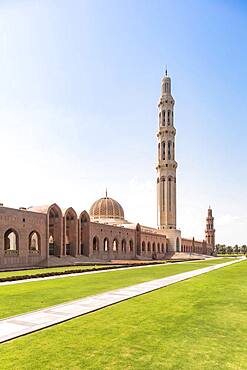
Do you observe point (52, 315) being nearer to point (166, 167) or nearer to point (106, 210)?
point (106, 210)

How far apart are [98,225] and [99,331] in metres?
43.5

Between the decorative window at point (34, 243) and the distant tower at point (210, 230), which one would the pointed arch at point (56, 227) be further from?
the distant tower at point (210, 230)

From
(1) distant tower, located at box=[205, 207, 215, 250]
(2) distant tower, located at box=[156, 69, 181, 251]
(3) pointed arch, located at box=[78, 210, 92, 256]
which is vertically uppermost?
(2) distant tower, located at box=[156, 69, 181, 251]

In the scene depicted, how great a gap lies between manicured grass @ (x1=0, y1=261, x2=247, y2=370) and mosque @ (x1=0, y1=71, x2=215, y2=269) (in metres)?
25.4

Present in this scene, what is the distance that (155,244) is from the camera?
71750 mm

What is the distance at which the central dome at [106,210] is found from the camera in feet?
239

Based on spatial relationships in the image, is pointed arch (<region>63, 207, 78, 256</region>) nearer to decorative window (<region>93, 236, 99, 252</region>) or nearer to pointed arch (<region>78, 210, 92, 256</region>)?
pointed arch (<region>78, 210, 92, 256</region>)

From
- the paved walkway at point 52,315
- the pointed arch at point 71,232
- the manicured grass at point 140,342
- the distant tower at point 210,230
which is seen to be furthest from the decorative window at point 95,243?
the distant tower at point 210,230

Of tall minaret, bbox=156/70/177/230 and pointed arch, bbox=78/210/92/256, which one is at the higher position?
tall minaret, bbox=156/70/177/230

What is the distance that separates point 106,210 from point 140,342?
66817 millimetres

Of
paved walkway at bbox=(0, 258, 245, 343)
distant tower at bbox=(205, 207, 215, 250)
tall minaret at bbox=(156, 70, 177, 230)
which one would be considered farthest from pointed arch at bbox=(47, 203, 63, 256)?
distant tower at bbox=(205, 207, 215, 250)

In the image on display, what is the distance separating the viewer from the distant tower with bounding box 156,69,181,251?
76.1m

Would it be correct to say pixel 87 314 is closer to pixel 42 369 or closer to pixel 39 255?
pixel 42 369

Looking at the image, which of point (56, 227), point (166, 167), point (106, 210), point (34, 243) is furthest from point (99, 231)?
point (166, 167)
